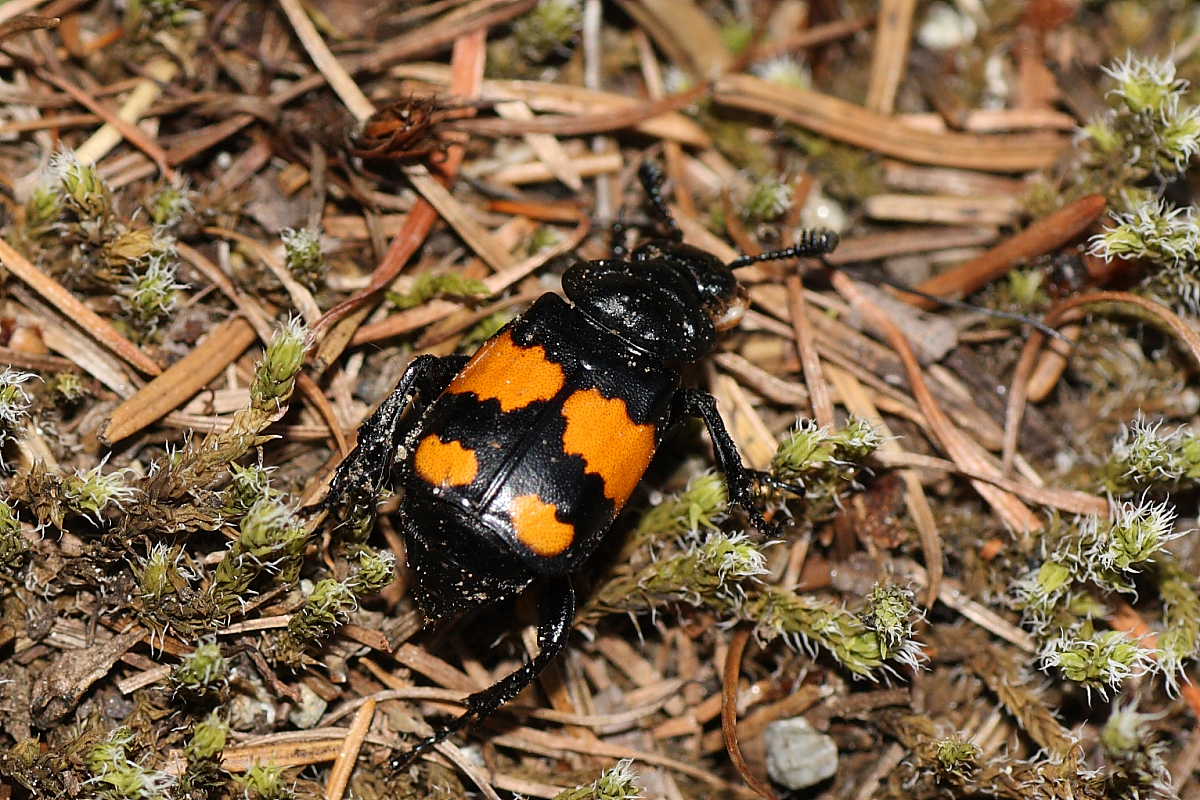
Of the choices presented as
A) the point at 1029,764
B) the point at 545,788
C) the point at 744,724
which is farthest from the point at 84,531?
the point at 1029,764

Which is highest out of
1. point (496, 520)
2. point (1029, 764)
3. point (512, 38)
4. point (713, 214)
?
point (512, 38)

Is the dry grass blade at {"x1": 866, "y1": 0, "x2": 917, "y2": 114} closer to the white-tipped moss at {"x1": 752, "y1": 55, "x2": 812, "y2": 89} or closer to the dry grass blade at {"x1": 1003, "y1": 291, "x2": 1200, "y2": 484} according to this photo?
the white-tipped moss at {"x1": 752, "y1": 55, "x2": 812, "y2": 89}

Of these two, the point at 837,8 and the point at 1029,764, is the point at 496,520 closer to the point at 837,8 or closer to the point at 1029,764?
the point at 1029,764

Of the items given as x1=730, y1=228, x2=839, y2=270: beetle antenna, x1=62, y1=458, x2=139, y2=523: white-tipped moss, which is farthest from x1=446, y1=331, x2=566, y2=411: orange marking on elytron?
x1=62, y1=458, x2=139, y2=523: white-tipped moss

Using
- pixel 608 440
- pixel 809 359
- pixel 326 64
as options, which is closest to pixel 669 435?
pixel 608 440

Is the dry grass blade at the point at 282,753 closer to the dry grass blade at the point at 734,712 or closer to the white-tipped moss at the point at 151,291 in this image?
the dry grass blade at the point at 734,712

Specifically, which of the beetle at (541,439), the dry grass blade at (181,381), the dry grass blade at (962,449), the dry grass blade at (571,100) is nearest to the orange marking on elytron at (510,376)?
the beetle at (541,439)

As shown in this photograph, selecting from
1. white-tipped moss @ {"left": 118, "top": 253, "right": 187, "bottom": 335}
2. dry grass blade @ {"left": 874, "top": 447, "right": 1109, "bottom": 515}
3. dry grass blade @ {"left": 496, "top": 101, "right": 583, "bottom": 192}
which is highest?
dry grass blade @ {"left": 496, "top": 101, "right": 583, "bottom": 192}
